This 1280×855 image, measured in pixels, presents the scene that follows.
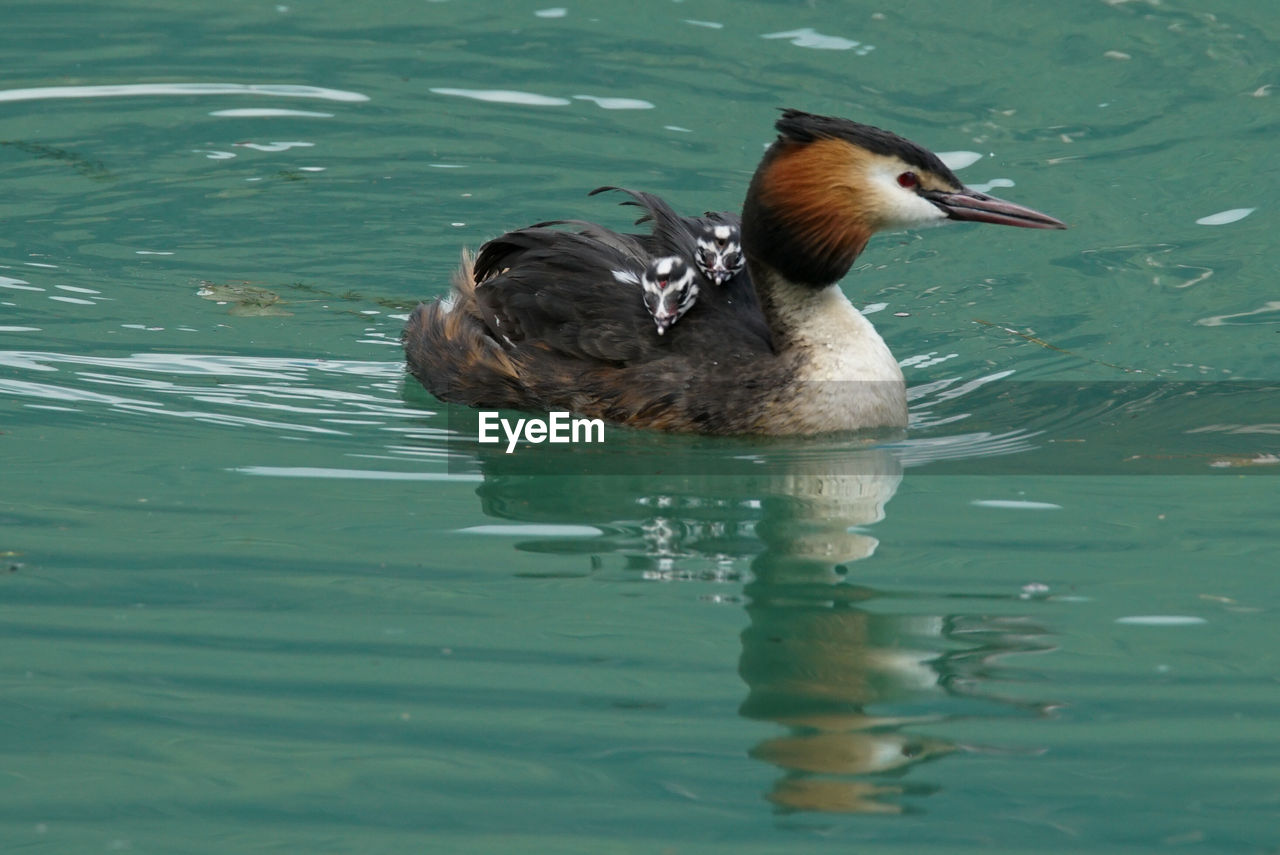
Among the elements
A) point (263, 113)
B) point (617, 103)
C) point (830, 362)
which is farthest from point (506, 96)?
point (830, 362)

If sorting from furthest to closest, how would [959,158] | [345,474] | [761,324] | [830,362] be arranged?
[959,158] < [761,324] < [830,362] < [345,474]

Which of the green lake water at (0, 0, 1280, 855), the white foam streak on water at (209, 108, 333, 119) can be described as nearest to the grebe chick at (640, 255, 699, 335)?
the green lake water at (0, 0, 1280, 855)

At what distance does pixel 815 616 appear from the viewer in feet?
17.0

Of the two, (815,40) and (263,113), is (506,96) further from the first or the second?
(815,40)

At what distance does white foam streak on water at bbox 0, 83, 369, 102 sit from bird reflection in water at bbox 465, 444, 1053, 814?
6.00m

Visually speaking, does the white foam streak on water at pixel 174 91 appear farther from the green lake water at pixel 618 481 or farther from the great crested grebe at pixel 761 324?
the great crested grebe at pixel 761 324

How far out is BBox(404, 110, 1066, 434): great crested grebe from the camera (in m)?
7.04

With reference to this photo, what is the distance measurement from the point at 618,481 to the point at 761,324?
1.25 meters

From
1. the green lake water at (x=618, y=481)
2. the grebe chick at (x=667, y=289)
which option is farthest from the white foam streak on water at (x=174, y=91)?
the grebe chick at (x=667, y=289)

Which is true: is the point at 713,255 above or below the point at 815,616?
above

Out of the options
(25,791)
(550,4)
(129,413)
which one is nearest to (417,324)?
(129,413)

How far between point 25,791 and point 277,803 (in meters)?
0.59

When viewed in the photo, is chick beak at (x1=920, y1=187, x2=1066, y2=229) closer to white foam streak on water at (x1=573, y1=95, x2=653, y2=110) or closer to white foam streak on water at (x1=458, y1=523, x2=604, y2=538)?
white foam streak on water at (x1=458, y1=523, x2=604, y2=538)

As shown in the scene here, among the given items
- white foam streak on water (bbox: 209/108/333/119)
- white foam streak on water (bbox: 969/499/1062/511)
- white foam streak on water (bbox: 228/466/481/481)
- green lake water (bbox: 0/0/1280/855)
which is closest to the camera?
green lake water (bbox: 0/0/1280/855)
